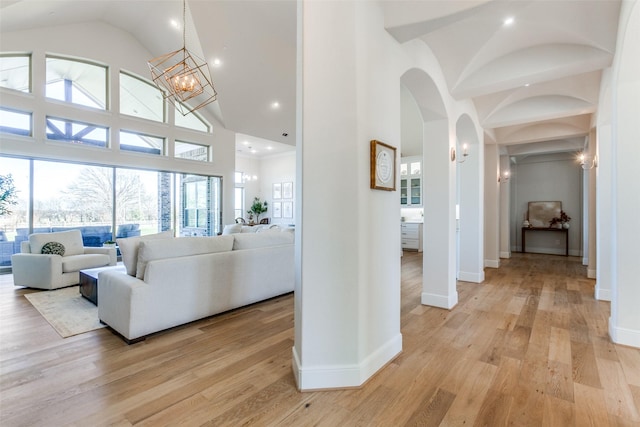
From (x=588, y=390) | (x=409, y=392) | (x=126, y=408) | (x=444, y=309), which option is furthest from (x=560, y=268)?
(x=126, y=408)

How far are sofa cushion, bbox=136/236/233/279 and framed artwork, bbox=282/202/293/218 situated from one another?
8143 mm

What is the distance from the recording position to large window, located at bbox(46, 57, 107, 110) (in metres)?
5.89

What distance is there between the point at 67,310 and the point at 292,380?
3.11 meters

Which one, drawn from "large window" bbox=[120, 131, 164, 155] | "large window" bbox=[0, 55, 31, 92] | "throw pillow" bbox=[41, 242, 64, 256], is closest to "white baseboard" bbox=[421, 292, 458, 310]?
"throw pillow" bbox=[41, 242, 64, 256]

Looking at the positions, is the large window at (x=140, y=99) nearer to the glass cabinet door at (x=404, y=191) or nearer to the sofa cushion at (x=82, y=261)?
the sofa cushion at (x=82, y=261)

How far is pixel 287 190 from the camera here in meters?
11.7

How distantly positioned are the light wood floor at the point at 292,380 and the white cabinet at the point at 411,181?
5490 millimetres

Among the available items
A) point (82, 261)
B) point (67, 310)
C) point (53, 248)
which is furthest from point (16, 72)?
point (67, 310)

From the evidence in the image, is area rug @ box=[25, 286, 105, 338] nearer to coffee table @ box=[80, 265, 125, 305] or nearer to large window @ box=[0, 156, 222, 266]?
coffee table @ box=[80, 265, 125, 305]

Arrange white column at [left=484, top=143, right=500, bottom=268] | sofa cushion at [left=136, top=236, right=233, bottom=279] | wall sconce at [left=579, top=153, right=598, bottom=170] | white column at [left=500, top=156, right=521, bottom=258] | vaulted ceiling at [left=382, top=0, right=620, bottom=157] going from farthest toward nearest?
white column at [left=500, top=156, right=521, bottom=258], white column at [left=484, top=143, right=500, bottom=268], wall sconce at [left=579, top=153, right=598, bottom=170], sofa cushion at [left=136, top=236, right=233, bottom=279], vaulted ceiling at [left=382, top=0, right=620, bottom=157]

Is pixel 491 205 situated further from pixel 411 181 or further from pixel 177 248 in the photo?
pixel 177 248

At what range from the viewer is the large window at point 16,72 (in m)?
5.28

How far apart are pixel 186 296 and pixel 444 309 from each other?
2.97m

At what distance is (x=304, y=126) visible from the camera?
6.35ft
